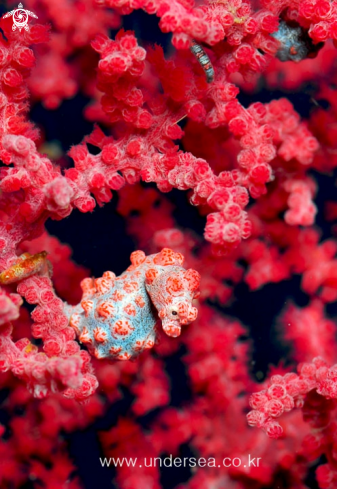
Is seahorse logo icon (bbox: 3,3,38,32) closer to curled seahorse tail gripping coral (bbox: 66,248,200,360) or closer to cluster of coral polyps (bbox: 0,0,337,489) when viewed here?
cluster of coral polyps (bbox: 0,0,337,489)

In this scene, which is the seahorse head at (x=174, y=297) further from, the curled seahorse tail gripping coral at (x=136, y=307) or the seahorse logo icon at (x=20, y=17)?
the seahorse logo icon at (x=20, y=17)

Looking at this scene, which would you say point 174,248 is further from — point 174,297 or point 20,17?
point 20,17

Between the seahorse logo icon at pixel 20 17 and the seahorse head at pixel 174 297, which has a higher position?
the seahorse logo icon at pixel 20 17

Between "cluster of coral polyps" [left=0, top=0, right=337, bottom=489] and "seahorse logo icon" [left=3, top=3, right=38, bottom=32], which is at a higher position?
"seahorse logo icon" [left=3, top=3, right=38, bottom=32]

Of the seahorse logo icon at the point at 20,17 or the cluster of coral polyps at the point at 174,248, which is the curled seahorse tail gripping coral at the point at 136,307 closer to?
the cluster of coral polyps at the point at 174,248

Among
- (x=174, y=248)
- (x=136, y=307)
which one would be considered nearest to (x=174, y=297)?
(x=136, y=307)

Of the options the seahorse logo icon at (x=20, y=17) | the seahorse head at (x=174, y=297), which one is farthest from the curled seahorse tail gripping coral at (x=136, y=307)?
the seahorse logo icon at (x=20, y=17)

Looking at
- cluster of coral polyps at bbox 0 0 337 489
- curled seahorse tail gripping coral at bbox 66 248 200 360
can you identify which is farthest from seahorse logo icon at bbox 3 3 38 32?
curled seahorse tail gripping coral at bbox 66 248 200 360
